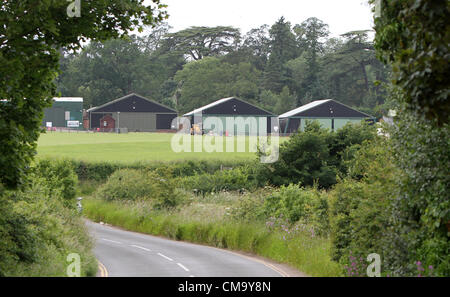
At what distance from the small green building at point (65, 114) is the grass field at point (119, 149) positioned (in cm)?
865

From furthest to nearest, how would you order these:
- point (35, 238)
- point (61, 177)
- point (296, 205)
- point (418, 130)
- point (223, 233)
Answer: point (61, 177) → point (223, 233) → point (296, 205) → point (35, 238) → point (418, 130)

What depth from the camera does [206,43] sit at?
122m

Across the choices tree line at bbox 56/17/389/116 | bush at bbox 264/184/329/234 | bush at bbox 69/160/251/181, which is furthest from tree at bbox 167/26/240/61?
bush at bbox 264/184/329/234

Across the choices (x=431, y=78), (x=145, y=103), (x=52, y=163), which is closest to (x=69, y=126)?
(x=145, y=103)

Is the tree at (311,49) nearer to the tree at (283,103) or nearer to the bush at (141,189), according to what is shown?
the tree at (283,103)

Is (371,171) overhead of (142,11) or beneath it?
beneath

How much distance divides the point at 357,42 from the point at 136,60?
3895 cm

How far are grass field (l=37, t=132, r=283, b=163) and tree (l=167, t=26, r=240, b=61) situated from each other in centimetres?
3553

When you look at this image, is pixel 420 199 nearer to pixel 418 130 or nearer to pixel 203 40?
pixel 418 130

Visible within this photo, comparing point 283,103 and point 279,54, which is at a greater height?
point 279,54

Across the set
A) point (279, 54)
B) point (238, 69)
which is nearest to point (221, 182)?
point (238, 69)

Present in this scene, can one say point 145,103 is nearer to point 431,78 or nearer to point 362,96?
point 362,96

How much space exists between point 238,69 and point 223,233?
238ft

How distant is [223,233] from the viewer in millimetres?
29859
